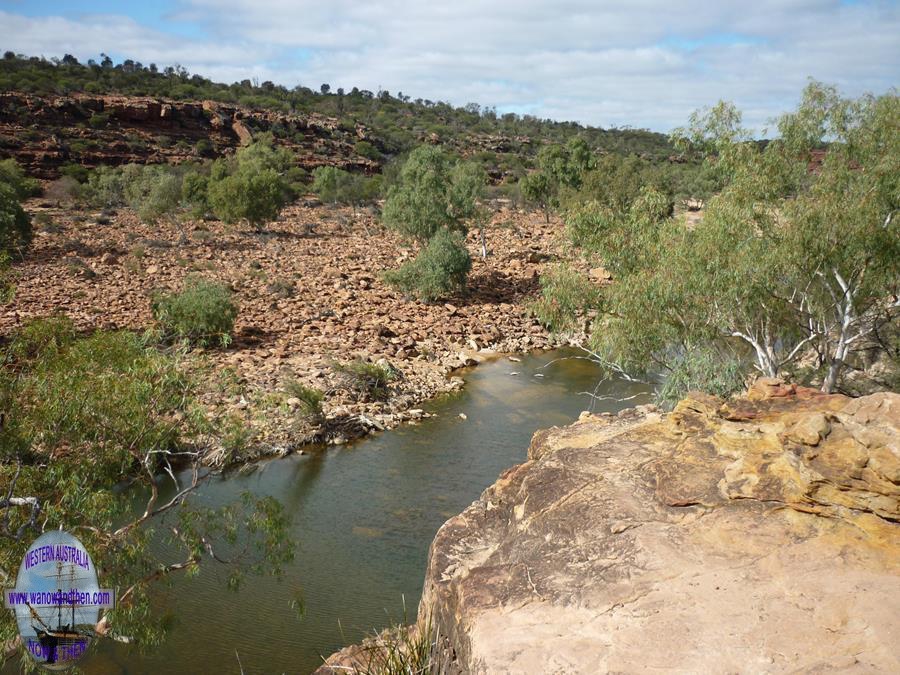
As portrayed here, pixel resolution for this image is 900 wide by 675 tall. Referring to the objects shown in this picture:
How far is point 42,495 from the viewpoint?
7004 mm

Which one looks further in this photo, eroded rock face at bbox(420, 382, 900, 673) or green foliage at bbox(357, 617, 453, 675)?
green foliage at bbox(357, 617, 453, 675)

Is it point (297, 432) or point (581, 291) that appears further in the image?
point (297, 432)

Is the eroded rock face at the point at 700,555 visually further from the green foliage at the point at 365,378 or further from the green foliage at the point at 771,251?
the green foliage at the point at 365,378

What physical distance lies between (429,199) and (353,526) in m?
18.8

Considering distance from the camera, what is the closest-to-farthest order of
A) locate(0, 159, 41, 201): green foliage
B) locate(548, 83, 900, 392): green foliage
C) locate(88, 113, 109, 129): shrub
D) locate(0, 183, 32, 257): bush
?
1. locate(548, 83, 900, 392): green foliage
2. locate(0, 183, 32, 257): bush
3. locate(0, 159, 41, 201): green foliage
4. locate(88, 113, 109, 129): shrub

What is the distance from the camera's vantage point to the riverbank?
53.9ft

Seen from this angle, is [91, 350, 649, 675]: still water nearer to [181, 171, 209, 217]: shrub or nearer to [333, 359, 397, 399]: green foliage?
[333, 359, 397, 399]: green foliage

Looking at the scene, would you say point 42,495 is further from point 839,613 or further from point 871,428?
point 871,428

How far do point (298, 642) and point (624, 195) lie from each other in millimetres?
29537

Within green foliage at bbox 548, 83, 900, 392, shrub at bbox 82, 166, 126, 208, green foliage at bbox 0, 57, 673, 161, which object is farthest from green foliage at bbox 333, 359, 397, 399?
green foliage at bbox 0, 57, 673, 161

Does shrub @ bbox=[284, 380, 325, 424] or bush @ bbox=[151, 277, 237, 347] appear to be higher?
bush @ bbox=[151, 277, 237, 347]

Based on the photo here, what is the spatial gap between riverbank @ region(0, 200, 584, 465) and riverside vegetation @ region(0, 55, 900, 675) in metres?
0.13

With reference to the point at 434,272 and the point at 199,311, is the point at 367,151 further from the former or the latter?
the point at 199,311

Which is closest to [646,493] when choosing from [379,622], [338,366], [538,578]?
[538,578]
